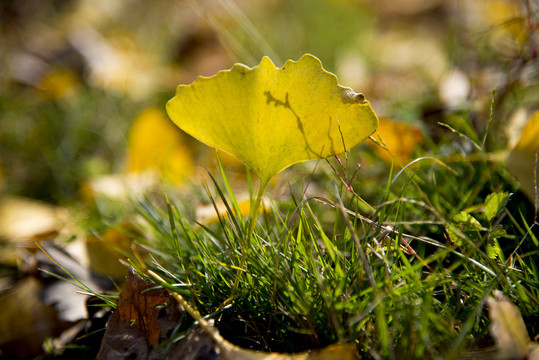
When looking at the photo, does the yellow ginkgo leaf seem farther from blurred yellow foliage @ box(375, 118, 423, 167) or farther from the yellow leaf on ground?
the yellow leaf on ground

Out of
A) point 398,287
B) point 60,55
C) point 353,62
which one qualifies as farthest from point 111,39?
point 398,287

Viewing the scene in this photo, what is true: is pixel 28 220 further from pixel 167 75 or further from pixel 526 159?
pixel 526 159

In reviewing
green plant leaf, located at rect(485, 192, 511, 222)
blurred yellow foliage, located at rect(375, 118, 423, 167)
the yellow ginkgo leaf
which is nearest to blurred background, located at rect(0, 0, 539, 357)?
blurred yellow foliage, located at rect(375, 118, 423, 167)

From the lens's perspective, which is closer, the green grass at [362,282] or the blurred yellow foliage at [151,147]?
the green grass at [362,282]

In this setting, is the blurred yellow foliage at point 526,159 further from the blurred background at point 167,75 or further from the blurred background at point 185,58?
the blurred background at point 185,58

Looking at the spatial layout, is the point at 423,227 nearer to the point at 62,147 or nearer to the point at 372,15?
the point at 62,147

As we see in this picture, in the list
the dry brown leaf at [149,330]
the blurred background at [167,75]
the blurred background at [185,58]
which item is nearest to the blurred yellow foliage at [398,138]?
the blurred background at [167,75]

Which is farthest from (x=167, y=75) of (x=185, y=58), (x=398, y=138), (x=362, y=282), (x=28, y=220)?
(x=362, y=282)
